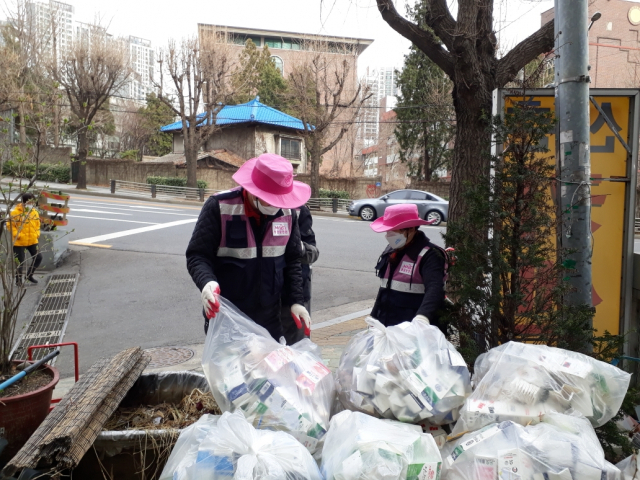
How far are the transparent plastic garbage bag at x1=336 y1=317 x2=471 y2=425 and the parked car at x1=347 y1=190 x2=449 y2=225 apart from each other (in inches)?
736

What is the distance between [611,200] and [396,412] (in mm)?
2742

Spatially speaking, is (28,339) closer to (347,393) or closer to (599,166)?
(347,393)

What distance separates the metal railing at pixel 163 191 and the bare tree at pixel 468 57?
21.6 meters

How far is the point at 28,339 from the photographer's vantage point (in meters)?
6.14

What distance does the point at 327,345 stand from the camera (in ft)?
19.1

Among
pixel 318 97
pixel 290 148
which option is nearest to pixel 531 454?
pixel 318 97

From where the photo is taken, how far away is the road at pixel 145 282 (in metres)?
6.50

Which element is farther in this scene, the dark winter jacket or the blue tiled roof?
the blue tiled roof

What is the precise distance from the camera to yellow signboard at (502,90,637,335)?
388 centimetres

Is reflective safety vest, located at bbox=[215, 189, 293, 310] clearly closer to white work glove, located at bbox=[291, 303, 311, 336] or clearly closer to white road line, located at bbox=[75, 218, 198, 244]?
white work glove, located at bbox=[291, 303, 311, 336]

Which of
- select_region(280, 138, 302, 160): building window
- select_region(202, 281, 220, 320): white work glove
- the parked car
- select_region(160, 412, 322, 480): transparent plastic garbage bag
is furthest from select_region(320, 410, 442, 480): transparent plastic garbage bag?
select_region(280, 138, 302, 160): building window

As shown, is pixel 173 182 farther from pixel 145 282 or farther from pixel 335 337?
pixel 335 337

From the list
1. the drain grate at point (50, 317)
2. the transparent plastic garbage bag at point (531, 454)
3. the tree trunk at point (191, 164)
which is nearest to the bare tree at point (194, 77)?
the tree trunk at point (191, 164)

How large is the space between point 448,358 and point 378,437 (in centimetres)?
57
